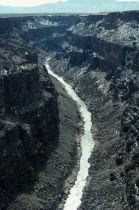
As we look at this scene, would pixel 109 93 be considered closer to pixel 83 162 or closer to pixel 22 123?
pixel 83 162

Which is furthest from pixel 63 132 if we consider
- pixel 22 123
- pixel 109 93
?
pixel 109 93

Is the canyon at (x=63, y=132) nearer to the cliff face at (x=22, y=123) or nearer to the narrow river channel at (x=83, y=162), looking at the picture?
the cliff face at (x=22, y=123)

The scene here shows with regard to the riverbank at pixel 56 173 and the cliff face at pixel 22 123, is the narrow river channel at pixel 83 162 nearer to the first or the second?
the riverbank at pixel 56 173

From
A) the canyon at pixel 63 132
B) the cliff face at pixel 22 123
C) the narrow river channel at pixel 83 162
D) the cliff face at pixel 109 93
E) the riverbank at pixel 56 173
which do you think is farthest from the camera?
the narrow river channel at pixel 83 162

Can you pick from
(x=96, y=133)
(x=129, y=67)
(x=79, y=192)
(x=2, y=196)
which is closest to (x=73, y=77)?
(x=129, y=67)

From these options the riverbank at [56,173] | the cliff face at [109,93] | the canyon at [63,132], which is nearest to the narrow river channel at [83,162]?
the canyon at [63,132]

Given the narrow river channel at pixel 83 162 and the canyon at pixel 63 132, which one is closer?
the canyon at pixel 63 132

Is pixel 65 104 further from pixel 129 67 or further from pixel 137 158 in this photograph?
pixel 137 158

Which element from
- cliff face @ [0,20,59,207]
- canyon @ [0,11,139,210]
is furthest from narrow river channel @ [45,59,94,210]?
cliff face @ [0,20,59,207]

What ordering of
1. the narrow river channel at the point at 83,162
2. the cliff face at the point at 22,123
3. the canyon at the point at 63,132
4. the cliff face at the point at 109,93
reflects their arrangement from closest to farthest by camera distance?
1. the canyon at the point at 63,132
2. the cliff face at the point at 22,123
3. the cliff face at the point at 109,93
4. the narrow river channel at the point at 83,162
